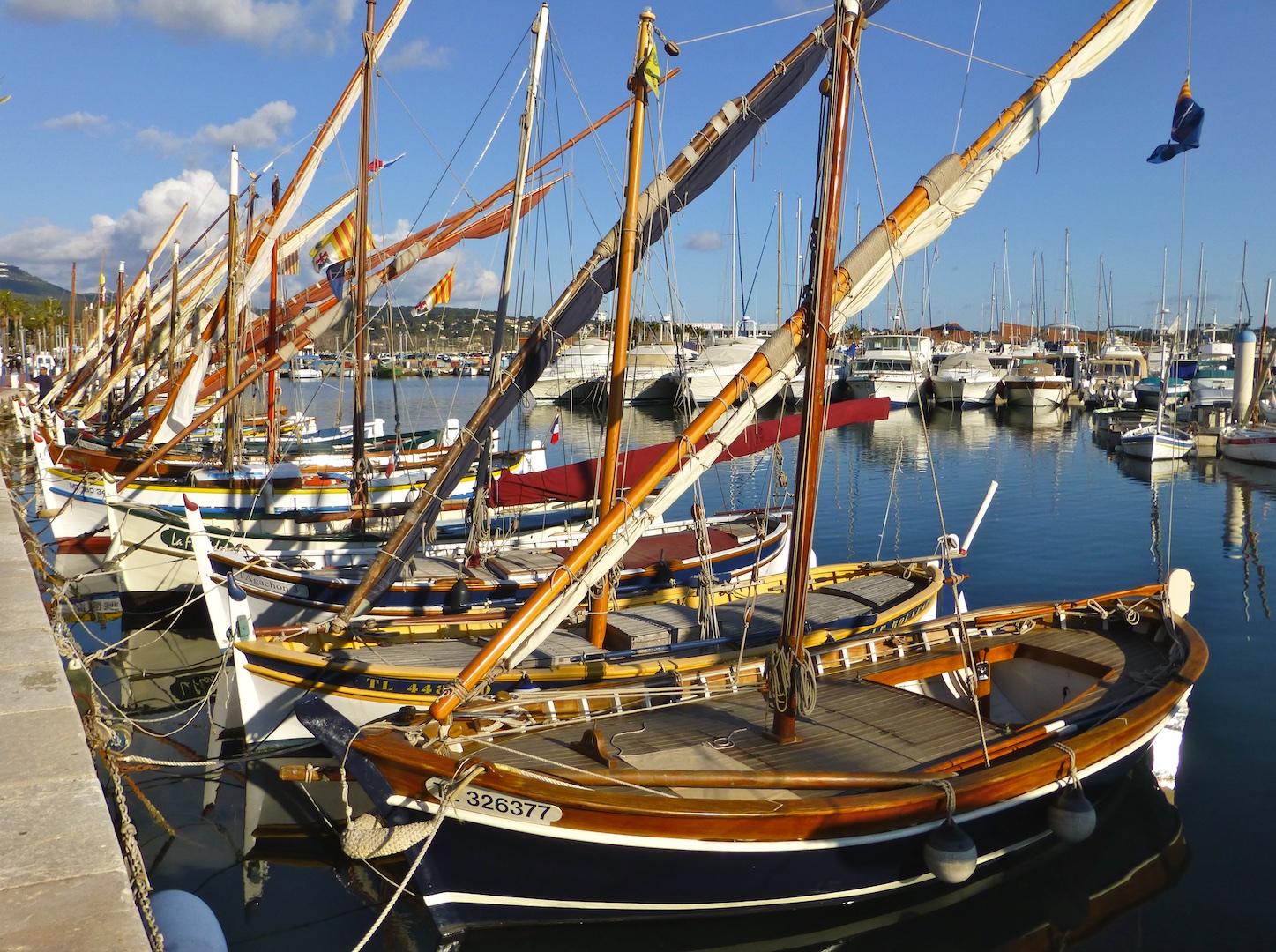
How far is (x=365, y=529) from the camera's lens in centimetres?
2000

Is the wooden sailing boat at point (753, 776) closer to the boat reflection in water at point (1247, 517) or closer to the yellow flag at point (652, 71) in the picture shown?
the yellow flag at point (652, 71)

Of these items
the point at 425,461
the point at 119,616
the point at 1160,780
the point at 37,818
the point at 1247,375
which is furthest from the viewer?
the point at 1247,375

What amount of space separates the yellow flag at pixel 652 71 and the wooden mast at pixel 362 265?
870 centimetres

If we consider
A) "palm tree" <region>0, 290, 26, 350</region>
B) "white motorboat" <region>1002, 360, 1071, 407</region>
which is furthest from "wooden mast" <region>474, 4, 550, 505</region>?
"palm tree" <region>0, 290, 26, 350</region>

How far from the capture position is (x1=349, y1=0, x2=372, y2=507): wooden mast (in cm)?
1786

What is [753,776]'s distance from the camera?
25.3ft

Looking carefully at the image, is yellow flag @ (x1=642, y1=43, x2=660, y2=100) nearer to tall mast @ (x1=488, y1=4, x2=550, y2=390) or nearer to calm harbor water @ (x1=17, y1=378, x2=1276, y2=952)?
tall mast @ (x1=488, y1=4, x2=550, y2=390)

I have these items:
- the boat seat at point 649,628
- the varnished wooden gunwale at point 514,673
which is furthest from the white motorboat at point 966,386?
the varnished wooden gunwale at point 514,673

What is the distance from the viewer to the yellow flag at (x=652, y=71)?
36.4ft

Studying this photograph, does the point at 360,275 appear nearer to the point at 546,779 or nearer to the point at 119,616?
the point at 119,616

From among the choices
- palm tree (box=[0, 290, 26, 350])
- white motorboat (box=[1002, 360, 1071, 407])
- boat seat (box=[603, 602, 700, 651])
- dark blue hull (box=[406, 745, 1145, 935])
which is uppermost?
palm tree (box=[0, 290, 26, 350])

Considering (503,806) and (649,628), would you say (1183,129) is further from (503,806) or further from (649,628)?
(503,806)

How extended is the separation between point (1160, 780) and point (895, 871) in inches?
196

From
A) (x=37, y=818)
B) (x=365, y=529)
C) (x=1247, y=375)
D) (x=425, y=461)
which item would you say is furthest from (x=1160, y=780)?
(x=1247, y=375)
